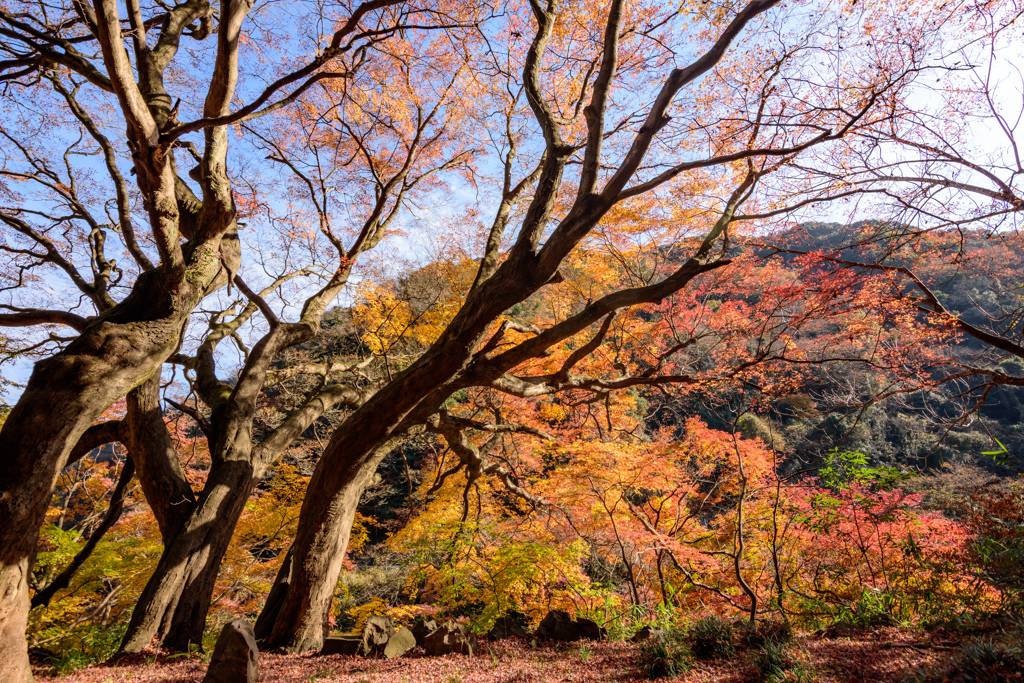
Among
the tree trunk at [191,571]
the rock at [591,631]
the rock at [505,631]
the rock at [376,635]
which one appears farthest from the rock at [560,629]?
the tree trunk at [191,571]

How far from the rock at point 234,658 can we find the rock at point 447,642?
5.46ft

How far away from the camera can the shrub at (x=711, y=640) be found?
3756 millimetres

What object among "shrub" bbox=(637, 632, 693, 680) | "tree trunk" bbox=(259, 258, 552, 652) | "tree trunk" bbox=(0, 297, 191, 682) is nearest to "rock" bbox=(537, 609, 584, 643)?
"shrub" bbox=(637, 632, 693, 680)

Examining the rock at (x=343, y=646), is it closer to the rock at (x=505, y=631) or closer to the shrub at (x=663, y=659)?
the rock at (x=505, y=631)

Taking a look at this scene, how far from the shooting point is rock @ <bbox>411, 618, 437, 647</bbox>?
468 cm

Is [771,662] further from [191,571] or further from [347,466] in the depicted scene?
[191,571]

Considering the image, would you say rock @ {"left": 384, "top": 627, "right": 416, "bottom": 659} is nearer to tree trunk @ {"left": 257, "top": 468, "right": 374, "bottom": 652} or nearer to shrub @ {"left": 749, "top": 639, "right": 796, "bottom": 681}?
tree trunk @ {"left": 257, "top": 468, "right": 374, "bottom": 652}

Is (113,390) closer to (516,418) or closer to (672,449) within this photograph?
(516,418)

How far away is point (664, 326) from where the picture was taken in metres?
8.74

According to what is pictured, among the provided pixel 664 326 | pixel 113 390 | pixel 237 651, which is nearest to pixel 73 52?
A: pixel 113 390

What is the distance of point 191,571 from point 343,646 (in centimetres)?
183

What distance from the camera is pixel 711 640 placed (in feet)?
12.5

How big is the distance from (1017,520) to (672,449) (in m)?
4.24

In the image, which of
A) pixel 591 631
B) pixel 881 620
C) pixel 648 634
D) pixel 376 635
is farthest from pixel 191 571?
pixel 881 620
